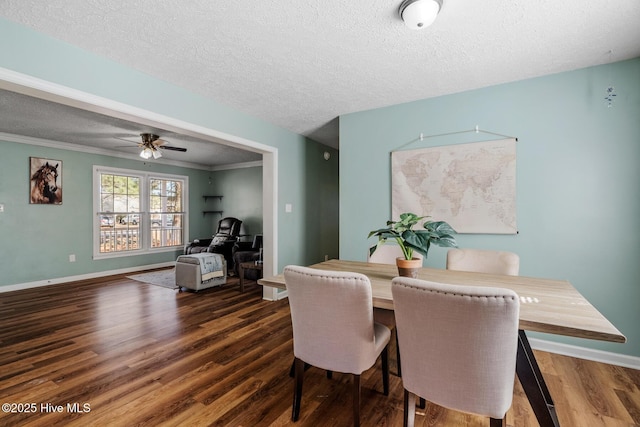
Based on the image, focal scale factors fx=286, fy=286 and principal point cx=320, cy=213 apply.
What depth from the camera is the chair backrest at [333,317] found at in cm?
134

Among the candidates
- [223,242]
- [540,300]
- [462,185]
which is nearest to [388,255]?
[462,185]

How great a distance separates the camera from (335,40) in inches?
79.3

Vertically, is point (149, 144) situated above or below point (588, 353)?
above

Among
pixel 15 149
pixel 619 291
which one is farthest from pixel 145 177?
pixel 619 291

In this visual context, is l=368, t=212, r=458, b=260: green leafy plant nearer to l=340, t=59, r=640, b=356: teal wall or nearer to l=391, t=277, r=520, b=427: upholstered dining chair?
l=391, t=277, r=520, b=427: upholstered dining chair

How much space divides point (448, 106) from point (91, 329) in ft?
14.0

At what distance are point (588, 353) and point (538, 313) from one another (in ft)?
6.18

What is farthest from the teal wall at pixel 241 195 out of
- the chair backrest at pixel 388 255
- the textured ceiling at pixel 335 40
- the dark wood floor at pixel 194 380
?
the chair backrest at pixel 388 255

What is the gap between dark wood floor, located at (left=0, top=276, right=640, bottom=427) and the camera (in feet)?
5.38

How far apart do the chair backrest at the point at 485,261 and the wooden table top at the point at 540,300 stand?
0.26m

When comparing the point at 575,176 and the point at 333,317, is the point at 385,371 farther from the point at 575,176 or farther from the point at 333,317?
the point at 575,176

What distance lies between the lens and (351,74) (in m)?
2.52

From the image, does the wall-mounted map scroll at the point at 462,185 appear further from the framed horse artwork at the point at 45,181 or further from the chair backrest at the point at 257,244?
the framed horse artwork at the point at 45,181

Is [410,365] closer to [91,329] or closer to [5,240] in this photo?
[91,329]
